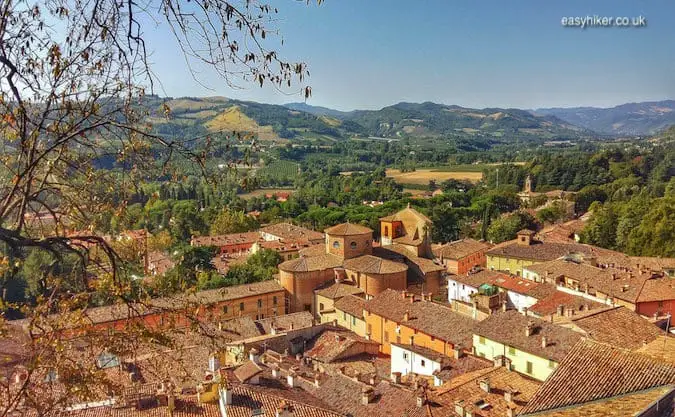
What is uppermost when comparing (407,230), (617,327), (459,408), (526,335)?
(617,327)

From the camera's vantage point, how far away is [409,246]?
3859 centimetres

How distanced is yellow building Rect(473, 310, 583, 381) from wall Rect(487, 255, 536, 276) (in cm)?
2130

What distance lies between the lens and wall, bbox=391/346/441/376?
20203 mm

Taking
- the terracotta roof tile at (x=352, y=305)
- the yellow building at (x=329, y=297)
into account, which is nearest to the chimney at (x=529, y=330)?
the terracotta roof tile at (x=352, y=305)

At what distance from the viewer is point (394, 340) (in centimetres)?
2531

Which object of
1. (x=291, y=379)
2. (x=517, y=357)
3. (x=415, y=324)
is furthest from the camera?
(x=415, y=324)

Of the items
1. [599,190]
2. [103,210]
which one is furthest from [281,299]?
[599,190]

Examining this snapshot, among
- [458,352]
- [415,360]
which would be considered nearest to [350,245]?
[415,360]

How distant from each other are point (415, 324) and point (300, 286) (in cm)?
1012

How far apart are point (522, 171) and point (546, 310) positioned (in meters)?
81.8

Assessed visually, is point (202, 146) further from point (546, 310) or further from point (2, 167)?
point (546, 310)

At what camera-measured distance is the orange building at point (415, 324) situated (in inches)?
888

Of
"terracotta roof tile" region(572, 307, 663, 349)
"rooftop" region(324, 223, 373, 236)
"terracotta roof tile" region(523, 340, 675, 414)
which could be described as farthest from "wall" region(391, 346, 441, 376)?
"rooftop" region(324, 223, 373, 236)

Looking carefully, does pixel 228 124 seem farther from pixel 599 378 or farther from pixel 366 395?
pixel 366 395
